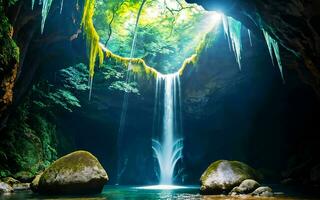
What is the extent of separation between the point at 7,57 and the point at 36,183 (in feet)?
13.3

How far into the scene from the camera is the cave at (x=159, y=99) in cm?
1070

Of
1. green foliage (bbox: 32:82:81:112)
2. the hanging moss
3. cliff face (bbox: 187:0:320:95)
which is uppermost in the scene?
the hanging moss

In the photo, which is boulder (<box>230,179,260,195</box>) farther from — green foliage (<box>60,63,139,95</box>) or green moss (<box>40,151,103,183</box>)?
green foliage (<box>60,63,139,95</box>)

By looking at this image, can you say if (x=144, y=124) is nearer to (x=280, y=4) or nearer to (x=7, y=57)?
(x=7, y=57)

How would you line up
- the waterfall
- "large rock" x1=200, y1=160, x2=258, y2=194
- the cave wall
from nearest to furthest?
the cave wall → "large rock" x1=200, y1=160, x2=258, y2=194 → the waterfall

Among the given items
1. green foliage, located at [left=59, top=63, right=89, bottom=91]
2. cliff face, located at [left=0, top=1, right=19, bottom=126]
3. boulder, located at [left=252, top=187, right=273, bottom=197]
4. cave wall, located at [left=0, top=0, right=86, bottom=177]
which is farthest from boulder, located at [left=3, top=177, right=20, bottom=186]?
boulder, located at [left=252, top=187, right=273, bottom=197]

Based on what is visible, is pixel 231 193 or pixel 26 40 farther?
pixel 26 40

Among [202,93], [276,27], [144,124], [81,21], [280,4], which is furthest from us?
[144,124]

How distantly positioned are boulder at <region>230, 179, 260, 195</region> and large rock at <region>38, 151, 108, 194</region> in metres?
4.07

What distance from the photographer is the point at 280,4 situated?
9.09 meters

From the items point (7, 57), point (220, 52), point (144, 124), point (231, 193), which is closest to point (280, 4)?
point (231, 193)

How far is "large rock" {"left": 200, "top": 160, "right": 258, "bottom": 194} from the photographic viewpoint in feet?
36.5

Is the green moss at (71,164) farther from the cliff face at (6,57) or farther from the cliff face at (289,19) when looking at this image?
the cliff face at (289,19)

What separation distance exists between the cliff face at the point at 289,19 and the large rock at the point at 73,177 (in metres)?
6.26
